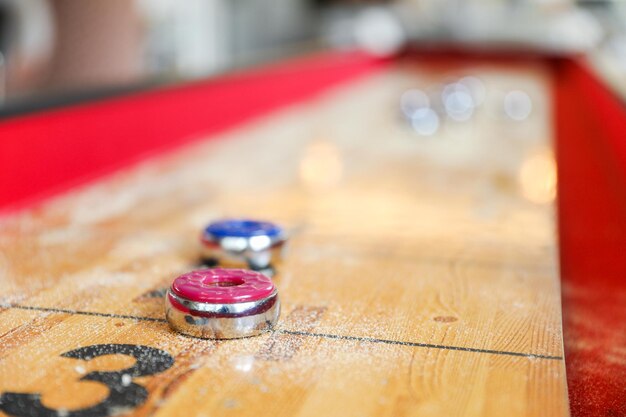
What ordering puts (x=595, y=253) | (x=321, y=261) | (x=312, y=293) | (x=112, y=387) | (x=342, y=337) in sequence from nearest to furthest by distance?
(x=112, y=387) → (x=342, y=337) → (x=312, y=293) → (x=321, y=261) → (x=595, y=253)

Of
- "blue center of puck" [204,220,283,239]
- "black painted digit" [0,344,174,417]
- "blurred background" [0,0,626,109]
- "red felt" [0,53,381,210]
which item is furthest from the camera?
"blurred background" [0,0,626,109]

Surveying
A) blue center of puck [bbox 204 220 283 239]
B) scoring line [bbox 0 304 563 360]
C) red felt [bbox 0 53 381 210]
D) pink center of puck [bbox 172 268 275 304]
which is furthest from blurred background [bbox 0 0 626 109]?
pink center of puck [bbox 172 268 275 304]

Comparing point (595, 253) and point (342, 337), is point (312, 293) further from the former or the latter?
point (595, 253)

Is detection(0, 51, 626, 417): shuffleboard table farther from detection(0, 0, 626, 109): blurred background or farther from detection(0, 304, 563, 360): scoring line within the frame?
detection(0, 0, 626, 109): blurred background

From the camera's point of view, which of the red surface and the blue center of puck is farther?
the blue center of puck

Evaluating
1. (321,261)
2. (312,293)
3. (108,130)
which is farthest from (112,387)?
(108,130)
